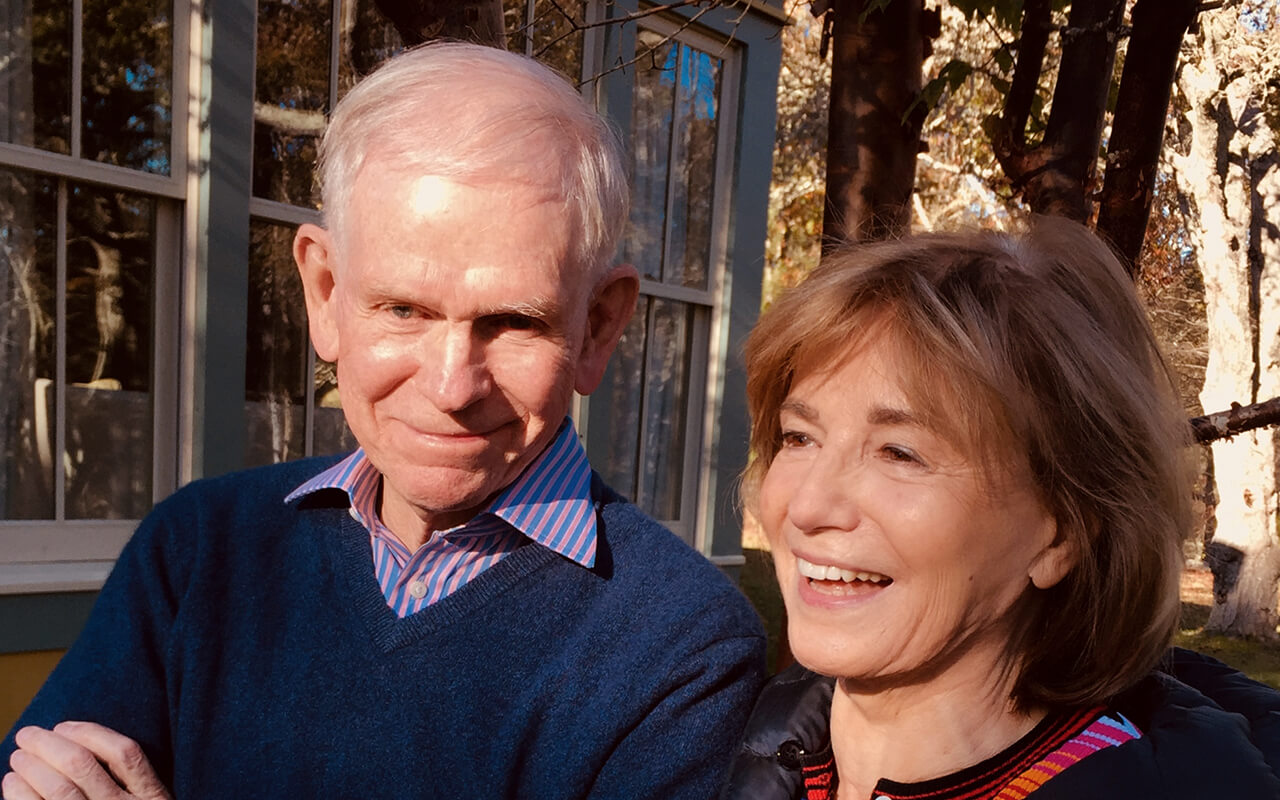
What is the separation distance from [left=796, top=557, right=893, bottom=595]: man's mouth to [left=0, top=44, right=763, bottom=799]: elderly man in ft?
0.64

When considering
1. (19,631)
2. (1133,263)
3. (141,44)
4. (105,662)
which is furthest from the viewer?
(141,44)

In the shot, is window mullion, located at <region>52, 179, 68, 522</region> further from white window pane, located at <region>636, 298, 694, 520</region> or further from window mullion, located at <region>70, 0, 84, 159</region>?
white window pane, located at <region>636, 298, 694, 520</region>

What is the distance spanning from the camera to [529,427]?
1826 mm

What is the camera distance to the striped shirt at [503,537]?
183 centimetres

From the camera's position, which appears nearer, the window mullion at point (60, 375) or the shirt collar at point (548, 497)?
the shirt collar at point (548, 497)

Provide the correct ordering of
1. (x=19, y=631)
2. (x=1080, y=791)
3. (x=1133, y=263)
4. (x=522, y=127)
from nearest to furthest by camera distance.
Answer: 1. (x=1080, y=791)
2. (x=522, y=127)
3. (x=1133, y=263)
4. (x=19, y=631)

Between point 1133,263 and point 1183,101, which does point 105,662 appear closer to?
point 1133,263

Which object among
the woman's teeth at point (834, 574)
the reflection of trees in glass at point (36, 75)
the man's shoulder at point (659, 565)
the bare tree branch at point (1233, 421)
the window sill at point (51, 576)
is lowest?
the window sill at point (51, 576)

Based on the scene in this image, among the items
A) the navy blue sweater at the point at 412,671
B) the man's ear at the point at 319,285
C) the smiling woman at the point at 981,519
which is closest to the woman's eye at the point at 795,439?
the smiling woman at the point at 981,519

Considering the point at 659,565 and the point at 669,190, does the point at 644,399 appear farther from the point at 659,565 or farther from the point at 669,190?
the point at 659,565

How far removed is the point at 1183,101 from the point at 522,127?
13910 millimetres

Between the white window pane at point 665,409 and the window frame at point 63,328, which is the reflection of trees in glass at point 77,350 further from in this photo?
the white window pane at point 665,409

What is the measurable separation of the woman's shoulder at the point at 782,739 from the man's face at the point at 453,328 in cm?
56

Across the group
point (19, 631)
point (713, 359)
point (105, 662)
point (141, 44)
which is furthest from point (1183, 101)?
point (105, 662)
